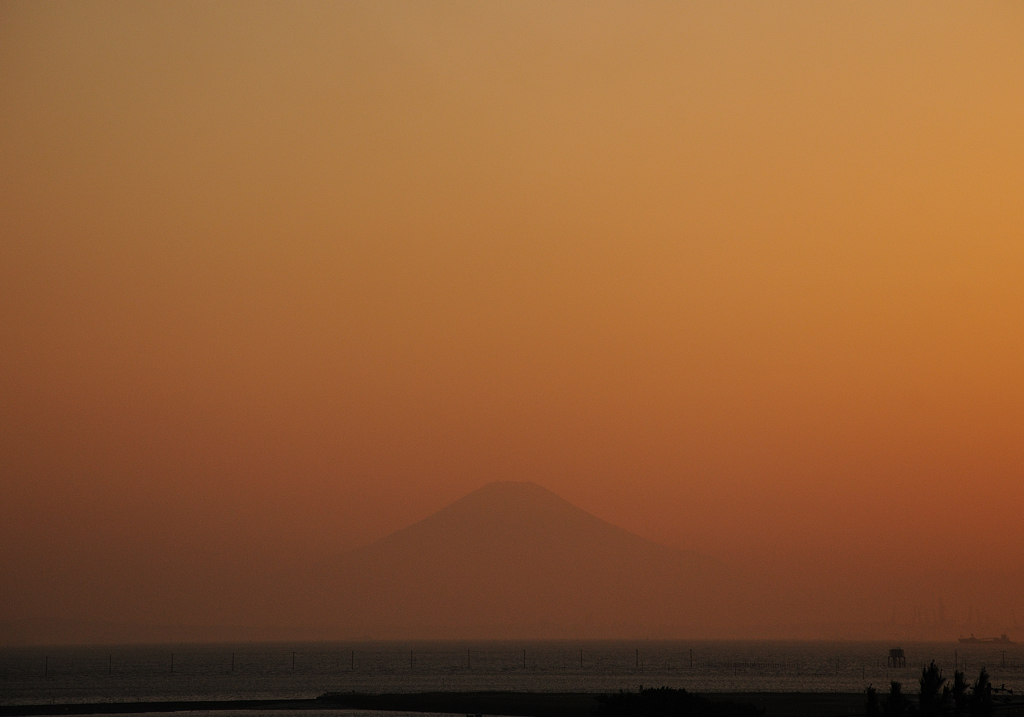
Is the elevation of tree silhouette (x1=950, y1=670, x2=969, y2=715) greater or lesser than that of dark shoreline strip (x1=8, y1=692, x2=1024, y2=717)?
greater

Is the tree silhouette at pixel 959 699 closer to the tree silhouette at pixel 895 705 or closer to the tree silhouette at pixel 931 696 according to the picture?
the tree silhouette at pixel 931 696

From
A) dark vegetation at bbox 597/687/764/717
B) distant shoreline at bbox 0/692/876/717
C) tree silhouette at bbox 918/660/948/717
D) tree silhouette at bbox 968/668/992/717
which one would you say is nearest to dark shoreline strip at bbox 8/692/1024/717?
distant shoreline at bbox 0/692/876/717

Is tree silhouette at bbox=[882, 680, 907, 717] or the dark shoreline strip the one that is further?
the dark shoreline strip

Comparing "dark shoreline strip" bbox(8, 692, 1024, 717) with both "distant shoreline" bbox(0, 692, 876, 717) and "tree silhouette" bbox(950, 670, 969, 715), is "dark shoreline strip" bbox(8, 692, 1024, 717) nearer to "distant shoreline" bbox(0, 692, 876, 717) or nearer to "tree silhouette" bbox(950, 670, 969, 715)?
"distant shoreline" bbox(0, 692, 876, 717)

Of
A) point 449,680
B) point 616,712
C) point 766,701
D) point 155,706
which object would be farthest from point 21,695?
point 616,712

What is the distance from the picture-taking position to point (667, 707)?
1772 inches

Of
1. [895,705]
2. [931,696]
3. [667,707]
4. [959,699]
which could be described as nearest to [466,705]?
[667,707]

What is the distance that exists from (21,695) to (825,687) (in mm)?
66335

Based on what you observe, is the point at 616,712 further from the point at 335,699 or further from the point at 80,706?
the point at 80,706

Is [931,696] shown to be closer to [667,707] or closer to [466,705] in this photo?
[667,707]

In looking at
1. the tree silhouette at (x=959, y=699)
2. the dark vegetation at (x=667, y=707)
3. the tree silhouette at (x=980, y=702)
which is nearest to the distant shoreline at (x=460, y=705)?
the tree silhouette at (x=980, y=702)

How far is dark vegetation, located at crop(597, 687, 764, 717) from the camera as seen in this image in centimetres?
4494

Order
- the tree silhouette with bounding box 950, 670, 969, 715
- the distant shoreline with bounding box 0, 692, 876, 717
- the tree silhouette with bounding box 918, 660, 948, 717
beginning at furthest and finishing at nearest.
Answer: the distant shoreline with bounding box 0, 692, 876, 717 → the tree silhouette with bounding box 950, 670, 969, 715 → the tree silhouette with bounding box 918, 660, 948, 717

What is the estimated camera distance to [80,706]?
3305 inches
